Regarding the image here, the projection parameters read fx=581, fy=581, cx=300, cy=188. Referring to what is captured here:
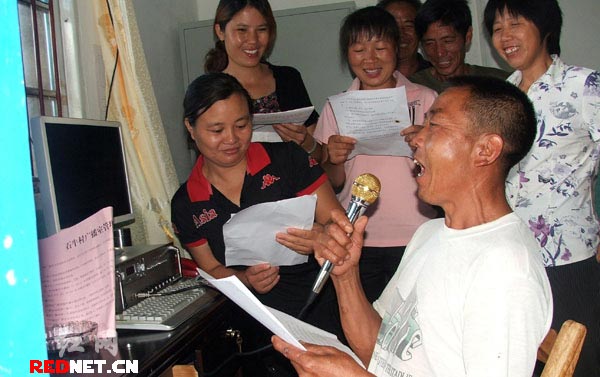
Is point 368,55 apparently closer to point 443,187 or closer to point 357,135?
point 357,135

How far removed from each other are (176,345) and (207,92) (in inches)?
32.2

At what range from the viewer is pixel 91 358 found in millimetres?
1245

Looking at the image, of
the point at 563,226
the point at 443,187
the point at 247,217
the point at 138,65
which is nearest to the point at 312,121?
the point at 138,65

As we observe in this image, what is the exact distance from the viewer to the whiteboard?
3070 mm

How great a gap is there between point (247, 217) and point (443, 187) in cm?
64

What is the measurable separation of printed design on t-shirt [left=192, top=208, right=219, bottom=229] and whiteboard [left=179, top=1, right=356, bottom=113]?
4.85 feet

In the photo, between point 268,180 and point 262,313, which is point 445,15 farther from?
point 262,313

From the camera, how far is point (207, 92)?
1.83 metres

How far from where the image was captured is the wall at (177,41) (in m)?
3.01

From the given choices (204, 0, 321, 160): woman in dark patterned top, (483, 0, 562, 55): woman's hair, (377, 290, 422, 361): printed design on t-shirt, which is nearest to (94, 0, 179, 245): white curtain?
(204, 0, 321, 160): woman in dark patterned top

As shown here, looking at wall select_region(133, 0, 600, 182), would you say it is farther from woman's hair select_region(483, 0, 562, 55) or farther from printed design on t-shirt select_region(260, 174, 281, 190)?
woman's hair select_region(483, 0, 562, 55)

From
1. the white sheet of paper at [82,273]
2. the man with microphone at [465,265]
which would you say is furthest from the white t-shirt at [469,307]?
the white sheet of paper at [82,273]

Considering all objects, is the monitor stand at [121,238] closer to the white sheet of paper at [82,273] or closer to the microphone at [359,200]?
the white sheet of paper at [82,273]

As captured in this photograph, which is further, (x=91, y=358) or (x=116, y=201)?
(x=116, y=201)
